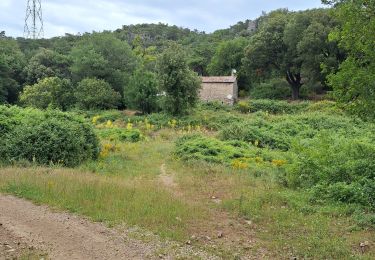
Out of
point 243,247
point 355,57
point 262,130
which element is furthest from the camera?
point 262,130

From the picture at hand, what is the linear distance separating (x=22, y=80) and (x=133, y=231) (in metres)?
54.2

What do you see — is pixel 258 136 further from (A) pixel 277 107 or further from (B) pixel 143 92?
(A) pixel 277 107

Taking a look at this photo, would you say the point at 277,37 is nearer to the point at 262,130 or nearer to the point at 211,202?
the point at 262,130

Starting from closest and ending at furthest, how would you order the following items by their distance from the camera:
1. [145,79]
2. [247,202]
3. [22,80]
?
[247,202] → [145,79] → [22,80]

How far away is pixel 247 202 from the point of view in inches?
390

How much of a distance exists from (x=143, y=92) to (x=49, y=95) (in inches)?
499

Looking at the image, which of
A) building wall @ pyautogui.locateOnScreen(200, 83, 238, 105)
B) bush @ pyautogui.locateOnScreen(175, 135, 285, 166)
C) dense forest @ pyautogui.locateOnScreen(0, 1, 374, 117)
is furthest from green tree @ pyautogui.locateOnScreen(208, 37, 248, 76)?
bush @ pyautogui.locateOnScreen(175, 135, 285, 166)

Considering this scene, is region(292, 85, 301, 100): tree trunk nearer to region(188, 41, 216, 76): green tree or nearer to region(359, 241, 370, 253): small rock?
region(188, 41, 216, 76): green tree

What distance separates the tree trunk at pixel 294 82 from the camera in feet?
154

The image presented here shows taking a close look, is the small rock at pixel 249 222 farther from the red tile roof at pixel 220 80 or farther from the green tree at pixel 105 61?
the green tree at pixel 105 61

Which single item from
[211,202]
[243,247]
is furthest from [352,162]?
[243,247]

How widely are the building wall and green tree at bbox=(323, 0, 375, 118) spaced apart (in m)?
36.1

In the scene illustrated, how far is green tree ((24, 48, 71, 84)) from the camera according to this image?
5419 cm

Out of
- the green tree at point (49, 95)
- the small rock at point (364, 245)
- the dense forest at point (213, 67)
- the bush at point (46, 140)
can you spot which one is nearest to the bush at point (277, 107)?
the dense forest at point (213, 67)
